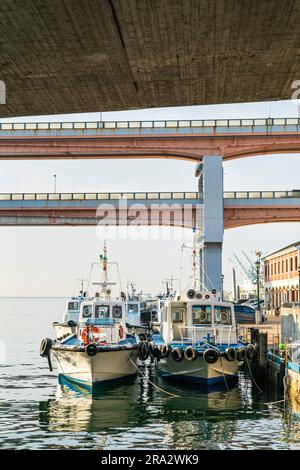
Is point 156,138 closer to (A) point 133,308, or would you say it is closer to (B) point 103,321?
(A) point 133,308

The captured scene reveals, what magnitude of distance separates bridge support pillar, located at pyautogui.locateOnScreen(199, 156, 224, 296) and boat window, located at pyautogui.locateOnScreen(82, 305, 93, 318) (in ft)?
53.2

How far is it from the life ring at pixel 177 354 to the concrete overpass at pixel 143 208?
67.1ft

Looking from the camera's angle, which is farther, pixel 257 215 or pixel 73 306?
pixel 257 215

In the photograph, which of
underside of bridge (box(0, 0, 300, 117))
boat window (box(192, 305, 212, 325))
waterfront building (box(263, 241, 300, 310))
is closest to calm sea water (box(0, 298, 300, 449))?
boat window (box(192, 305, 212, 325))

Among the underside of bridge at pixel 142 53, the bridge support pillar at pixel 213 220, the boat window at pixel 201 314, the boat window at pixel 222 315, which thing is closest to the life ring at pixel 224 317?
the boat window at pixel 222 315

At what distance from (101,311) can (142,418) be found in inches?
390

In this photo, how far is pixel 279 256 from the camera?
82.5m

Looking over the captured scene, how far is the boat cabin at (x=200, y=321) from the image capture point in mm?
28312

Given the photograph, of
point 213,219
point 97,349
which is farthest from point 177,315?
point 213,219

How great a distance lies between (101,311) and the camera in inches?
1188

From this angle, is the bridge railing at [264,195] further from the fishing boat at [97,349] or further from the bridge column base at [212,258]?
the fishing boat at [97,349]

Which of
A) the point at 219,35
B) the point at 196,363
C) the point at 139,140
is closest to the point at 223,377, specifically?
the point at 196,363
